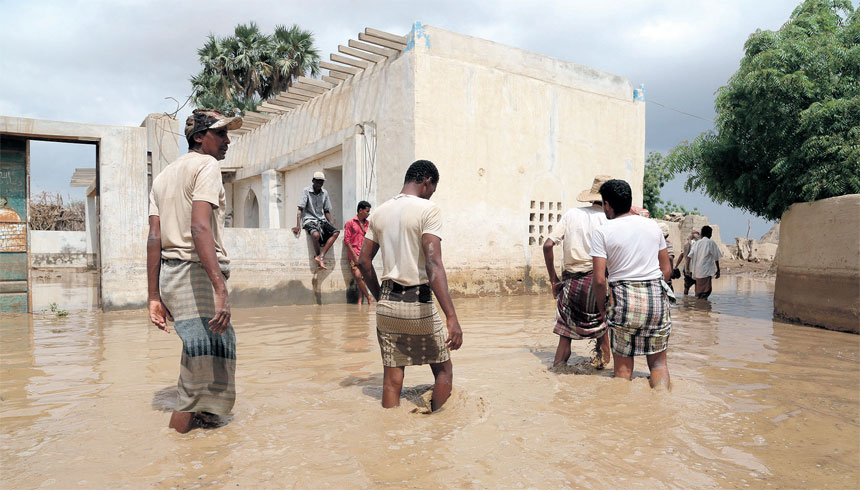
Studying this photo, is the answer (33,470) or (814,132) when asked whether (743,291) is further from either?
(33,470)

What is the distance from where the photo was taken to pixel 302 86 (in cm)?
1316

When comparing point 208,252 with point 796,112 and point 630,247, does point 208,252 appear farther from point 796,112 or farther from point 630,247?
point 796,112

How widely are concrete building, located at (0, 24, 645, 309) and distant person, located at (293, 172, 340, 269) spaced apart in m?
0.22

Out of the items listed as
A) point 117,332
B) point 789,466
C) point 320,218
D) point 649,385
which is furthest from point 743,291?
point 117,332

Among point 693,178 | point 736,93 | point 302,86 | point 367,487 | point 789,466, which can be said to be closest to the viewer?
point 367,487

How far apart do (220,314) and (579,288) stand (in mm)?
2757

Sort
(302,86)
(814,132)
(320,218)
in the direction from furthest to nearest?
(302,86), (320,218), (814,132)

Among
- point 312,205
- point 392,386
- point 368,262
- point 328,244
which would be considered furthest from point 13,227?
point 392,386

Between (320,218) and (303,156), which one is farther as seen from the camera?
(303,156)

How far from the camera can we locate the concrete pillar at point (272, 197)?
14852 millimetres

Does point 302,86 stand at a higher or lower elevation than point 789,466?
higher

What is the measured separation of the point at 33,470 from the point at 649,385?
3.62m

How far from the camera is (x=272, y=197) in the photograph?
14875 mm

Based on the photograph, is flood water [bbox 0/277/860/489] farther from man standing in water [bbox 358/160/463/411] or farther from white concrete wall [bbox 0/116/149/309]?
white concrete wall [bbox 0/116/149/309]
